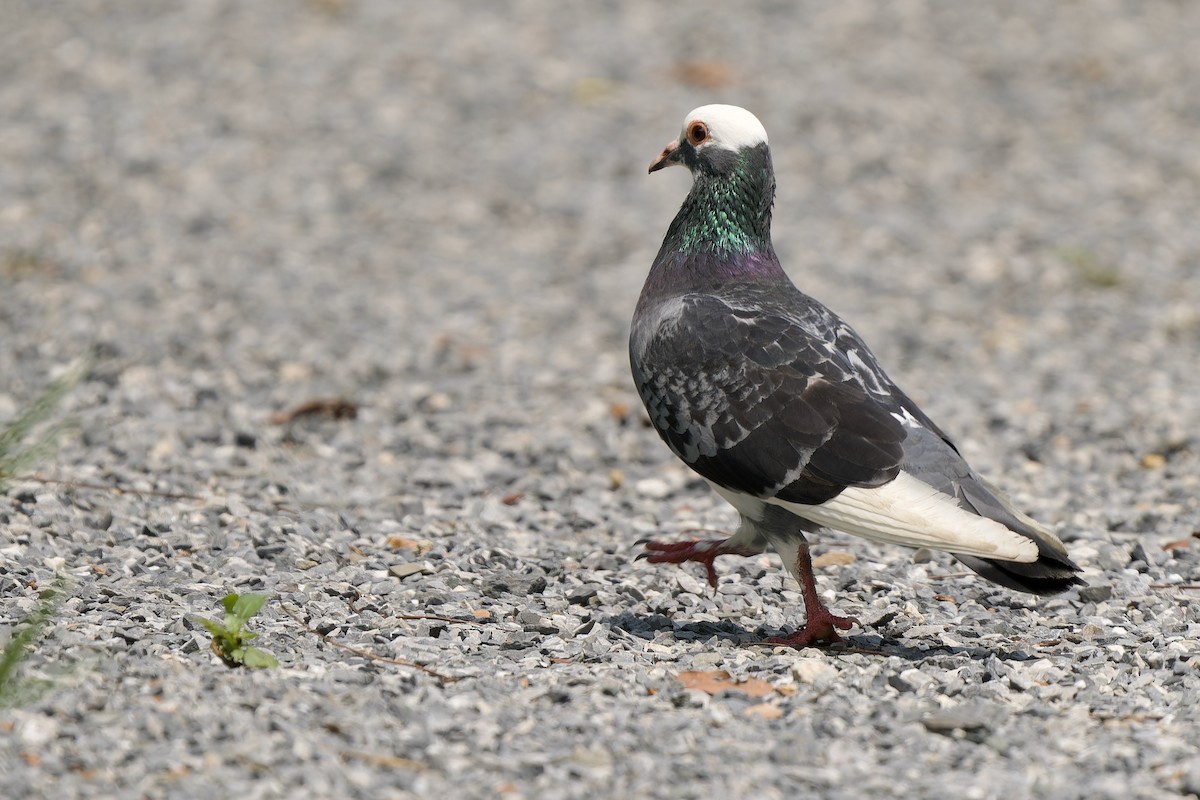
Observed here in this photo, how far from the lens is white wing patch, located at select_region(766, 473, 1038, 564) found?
4668 millimetres

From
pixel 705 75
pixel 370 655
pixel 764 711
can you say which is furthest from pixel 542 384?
pixel 705 75

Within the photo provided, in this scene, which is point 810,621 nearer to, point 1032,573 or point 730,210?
point 1032,573

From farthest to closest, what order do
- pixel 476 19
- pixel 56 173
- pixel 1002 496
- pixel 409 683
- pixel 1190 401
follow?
pixel 476 19 < pixel 56 173 < pixel 1190 401 < pixel 1002 496 < pixel 409 683

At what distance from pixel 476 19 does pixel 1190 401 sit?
8.51 meters

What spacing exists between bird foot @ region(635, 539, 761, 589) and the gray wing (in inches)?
12.8

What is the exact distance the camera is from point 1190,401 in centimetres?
863

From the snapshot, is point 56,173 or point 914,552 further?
point 56,173

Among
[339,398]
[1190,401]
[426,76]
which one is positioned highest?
[426,76]

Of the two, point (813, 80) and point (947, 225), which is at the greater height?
point (813, 80)

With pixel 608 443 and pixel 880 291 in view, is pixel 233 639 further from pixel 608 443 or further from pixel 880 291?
pixel 880 291

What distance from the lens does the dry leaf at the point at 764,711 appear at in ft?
14.4

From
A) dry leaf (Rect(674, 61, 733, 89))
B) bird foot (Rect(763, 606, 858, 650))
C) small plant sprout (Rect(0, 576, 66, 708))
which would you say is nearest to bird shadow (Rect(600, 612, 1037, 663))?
bird foot (Rect(763, 606, 858, 650))

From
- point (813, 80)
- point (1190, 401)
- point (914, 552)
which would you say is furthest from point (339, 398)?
point (813, 80)

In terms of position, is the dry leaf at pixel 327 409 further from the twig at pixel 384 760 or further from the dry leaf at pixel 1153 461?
the twig at pixel 384 760
